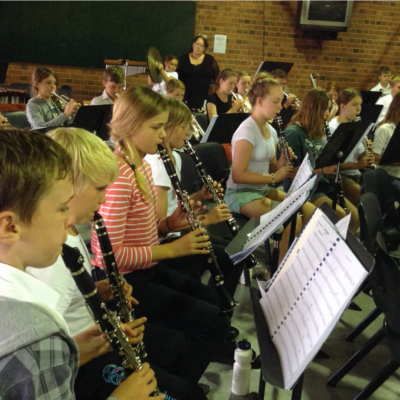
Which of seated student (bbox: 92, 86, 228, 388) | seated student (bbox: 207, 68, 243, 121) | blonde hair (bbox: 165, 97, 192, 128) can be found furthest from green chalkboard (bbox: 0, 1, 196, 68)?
seated student (bbox: 92, 86, 228, 388)

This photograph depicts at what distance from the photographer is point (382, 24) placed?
26.5 ft

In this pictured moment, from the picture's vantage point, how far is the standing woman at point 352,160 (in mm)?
3953

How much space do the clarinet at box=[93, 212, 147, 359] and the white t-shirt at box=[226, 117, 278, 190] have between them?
165 cm

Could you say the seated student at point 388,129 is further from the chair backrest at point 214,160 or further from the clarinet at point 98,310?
the clarinet at point 98,310

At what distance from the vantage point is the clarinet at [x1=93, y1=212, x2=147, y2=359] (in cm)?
153

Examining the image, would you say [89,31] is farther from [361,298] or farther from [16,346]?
[16,346]

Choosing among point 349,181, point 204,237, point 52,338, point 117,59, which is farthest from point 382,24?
point 52,338

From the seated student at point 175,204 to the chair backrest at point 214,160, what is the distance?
1.81ft

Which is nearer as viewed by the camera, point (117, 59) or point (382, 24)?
point (117, 59)

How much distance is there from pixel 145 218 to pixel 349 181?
8.34 feet

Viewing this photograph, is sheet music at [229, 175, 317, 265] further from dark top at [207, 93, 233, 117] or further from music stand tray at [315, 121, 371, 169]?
dark top at [207, 93, 233, 117]

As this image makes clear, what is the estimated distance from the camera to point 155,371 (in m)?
1.48

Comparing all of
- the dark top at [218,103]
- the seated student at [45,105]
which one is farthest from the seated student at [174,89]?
the dark top at [218,103]

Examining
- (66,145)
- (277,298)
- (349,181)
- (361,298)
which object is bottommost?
(361,298)
